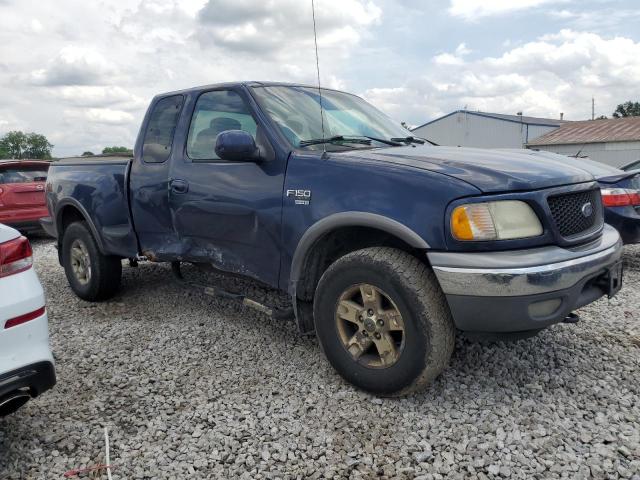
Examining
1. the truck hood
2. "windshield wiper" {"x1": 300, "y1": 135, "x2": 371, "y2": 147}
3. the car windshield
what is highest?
the car windshield

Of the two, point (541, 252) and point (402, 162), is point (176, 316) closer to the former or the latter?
point (402, 162)

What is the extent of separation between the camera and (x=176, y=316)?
4.78 meters

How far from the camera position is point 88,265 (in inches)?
204

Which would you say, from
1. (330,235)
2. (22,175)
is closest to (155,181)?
(330,235)

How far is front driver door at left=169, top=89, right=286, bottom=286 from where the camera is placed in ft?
11.4

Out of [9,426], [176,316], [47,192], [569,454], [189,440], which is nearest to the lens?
[569,454]

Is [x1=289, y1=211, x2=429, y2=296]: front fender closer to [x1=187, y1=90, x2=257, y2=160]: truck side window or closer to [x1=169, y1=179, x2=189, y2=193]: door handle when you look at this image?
[x1=187, y1=90, x2=257, y2=160]: truck side window

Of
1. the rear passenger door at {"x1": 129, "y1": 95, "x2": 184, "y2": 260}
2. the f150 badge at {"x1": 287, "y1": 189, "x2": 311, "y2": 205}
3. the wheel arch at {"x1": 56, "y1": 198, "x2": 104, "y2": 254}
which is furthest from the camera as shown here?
the wheel arch at {"x1": 56, "y1": 198, "x2": 104, "y2": 254}

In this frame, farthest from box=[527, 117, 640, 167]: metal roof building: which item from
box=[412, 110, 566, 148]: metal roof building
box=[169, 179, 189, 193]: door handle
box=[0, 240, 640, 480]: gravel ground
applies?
→ box=[169, 179, 189, 193]: door handle

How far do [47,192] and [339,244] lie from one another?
3770 millimetres

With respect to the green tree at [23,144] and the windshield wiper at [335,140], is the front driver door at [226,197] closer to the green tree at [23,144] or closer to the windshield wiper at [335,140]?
the windshield wiper at [335,140]

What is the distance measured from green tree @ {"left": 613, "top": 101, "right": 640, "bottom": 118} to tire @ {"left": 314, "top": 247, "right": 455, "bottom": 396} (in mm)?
75507

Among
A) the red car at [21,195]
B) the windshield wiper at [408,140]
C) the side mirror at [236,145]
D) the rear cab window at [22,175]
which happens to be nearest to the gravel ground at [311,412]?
the side mirror at [236,145]

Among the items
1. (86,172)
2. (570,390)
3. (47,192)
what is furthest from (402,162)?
(47,192)
